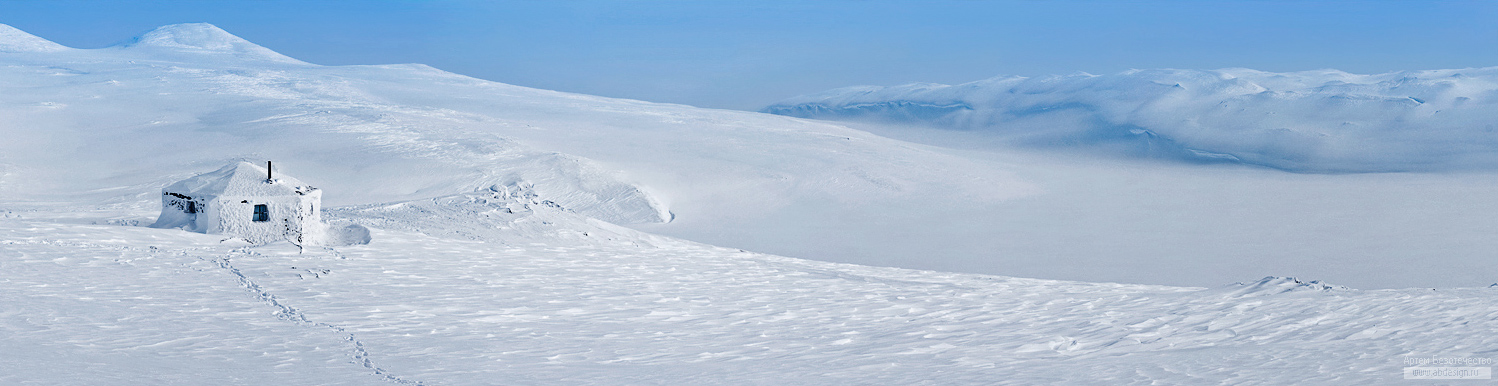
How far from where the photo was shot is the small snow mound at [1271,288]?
35.3 feet

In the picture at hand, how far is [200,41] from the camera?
6700 centimetres

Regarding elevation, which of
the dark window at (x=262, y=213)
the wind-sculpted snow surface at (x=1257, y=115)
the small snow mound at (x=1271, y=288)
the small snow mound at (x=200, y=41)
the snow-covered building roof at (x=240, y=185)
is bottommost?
the small snow mound at (x=1271, y=288)

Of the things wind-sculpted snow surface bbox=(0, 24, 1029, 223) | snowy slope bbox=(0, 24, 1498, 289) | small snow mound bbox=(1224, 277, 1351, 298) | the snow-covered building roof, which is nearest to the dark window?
the snow-covered building roof

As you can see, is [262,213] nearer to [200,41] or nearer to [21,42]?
[21,42]

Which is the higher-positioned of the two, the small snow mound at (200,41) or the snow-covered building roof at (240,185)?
the small snow mound at (200,41)

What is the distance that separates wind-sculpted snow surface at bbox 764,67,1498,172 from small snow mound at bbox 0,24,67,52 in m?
57.8

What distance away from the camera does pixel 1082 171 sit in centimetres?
4322

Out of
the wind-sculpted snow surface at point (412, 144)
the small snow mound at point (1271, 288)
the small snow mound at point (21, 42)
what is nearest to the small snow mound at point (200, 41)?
the small snow mound at point (21, 42)

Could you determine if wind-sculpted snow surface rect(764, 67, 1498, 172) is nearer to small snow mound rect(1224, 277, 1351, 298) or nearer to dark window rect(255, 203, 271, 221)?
small snow mound rect(1224, 277, 1351, 298)

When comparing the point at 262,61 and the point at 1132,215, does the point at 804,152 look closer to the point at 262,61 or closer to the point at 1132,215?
the point at 1132,215

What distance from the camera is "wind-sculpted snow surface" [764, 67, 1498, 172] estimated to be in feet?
157

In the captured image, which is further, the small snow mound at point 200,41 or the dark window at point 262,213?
the small snow mound at point 200,41

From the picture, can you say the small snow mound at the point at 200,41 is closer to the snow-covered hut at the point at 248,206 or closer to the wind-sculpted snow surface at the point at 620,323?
the snow-covered hut at the point at 248,206

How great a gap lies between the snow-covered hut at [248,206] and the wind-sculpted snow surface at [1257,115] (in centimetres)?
4600
